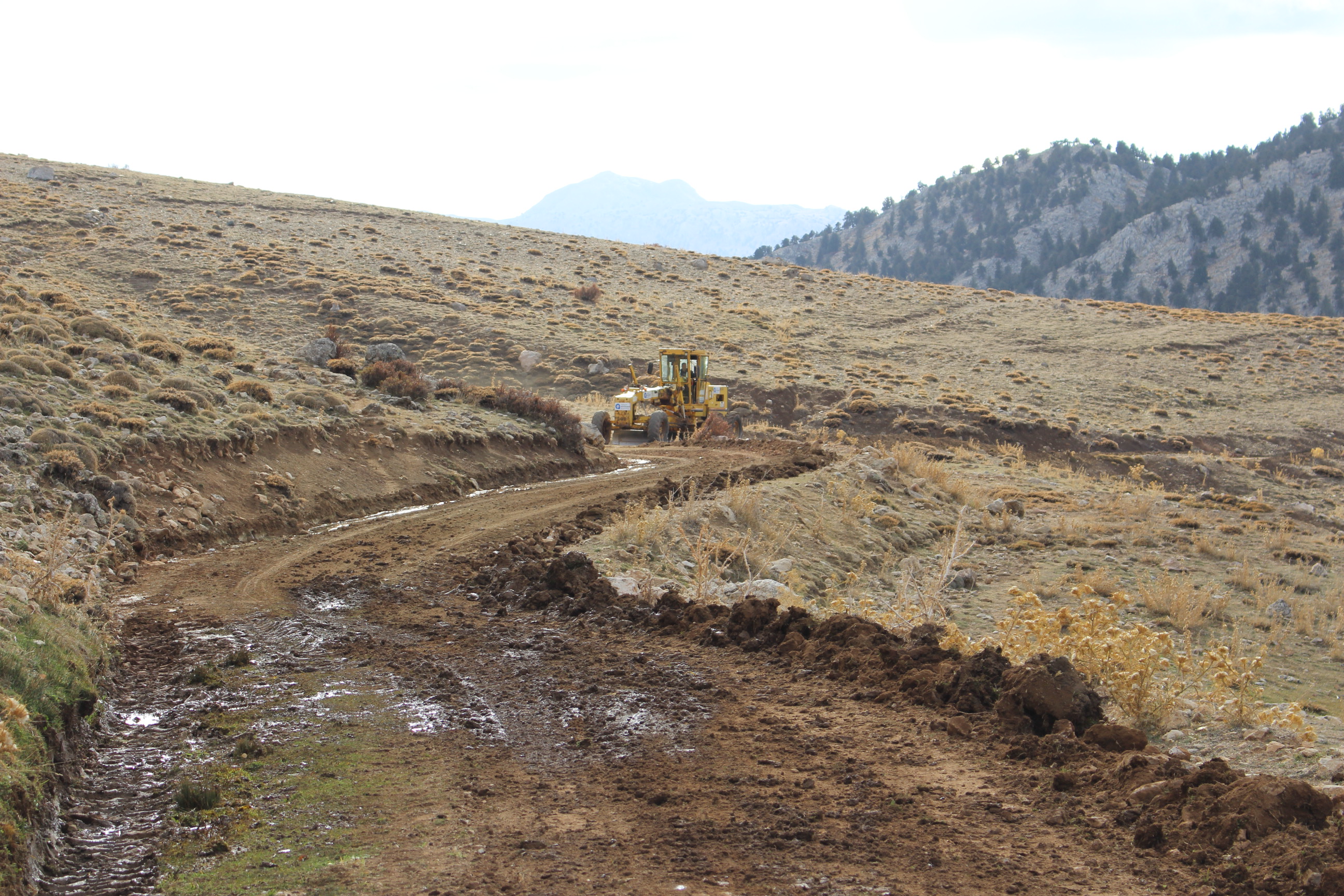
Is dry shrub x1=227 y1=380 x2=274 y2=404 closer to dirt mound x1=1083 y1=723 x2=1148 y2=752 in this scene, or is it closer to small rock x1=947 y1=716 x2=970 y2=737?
small rock x1=947 y1=716 x2=970 y2=737

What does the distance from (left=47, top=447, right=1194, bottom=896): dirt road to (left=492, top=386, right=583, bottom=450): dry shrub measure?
13582mm

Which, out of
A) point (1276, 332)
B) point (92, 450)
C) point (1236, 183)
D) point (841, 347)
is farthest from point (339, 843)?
point (1236, 183)

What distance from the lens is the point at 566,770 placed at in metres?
5.48

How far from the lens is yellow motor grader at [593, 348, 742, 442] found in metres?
27.8

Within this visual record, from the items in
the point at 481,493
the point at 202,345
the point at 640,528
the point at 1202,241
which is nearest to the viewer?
the point at 640,528

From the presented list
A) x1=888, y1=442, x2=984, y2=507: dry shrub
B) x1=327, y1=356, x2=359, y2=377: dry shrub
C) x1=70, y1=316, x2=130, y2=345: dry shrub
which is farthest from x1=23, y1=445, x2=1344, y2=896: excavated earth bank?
x1=327, y1=356, x2=359, y2=377: dry shrub

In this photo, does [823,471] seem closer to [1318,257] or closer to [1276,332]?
[1276,332]

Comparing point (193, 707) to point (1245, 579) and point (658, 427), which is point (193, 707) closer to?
point (1245, 579)

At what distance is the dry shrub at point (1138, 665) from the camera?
5984 mm

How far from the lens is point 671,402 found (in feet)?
93.6

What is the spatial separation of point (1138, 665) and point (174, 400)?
47.8ft

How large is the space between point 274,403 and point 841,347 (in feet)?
129

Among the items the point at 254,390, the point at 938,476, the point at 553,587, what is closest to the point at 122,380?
the point at 254,390

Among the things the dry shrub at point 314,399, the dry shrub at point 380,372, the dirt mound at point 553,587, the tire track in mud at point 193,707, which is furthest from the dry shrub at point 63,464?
the dry shrub at point 380,372
